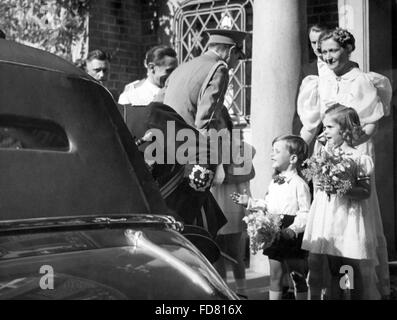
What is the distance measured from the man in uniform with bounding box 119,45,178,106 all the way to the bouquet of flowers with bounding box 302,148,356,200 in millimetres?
2351

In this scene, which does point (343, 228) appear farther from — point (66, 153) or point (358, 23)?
point (358, 23)

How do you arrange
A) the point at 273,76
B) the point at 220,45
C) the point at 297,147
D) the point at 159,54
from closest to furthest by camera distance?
the point at 297,147 < the point at 220,45 < the point at 159,54 < the point at 273,76

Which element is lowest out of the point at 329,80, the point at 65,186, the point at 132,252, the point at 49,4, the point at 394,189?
the point at 132,252

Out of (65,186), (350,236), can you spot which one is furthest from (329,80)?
(65,186)

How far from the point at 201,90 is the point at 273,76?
151 cm

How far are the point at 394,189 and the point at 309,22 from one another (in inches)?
78.9

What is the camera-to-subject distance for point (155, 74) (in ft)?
22.9

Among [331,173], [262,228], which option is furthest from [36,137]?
[331,173]

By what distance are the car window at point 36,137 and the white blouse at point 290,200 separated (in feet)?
8.18

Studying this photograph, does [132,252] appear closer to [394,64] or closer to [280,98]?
[280,98]

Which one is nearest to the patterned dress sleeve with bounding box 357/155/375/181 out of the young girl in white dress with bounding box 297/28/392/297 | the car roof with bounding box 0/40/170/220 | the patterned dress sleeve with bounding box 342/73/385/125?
the young girl in white dress with bounding box 297/28/392/297

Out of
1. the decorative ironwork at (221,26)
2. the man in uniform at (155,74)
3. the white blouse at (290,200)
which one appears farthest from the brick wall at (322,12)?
the white blouse at (290,200)

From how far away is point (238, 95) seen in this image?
870 centimetres

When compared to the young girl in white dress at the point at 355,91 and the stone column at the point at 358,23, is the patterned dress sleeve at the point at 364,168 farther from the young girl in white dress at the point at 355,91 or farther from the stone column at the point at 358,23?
the stone column at the point at 358,23
